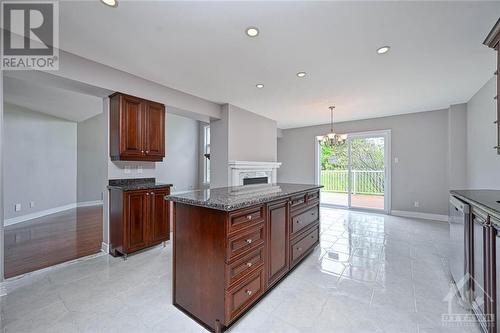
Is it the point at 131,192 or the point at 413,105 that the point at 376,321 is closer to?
the point at 131,192

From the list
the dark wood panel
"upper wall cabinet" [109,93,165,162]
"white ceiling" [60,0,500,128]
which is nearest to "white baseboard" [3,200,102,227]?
"upper wall cabinet" [109,93,165,162]

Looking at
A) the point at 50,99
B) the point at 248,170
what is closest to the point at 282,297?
the point at 248,170

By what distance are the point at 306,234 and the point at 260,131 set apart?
3324mm

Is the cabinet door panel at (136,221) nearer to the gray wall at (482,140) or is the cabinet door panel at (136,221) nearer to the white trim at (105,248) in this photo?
the white trim at (105,248)

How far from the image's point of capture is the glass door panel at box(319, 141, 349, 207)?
6270mm

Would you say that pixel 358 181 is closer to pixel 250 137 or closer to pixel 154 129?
pixel 250 137

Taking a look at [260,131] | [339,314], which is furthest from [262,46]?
[260,131]

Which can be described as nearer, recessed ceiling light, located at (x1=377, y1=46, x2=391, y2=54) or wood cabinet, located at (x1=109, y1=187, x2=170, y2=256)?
recessed ceiling light, located at (x1=377, y1=46, x2=391, y2=54)

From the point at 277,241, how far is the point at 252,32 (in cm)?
207

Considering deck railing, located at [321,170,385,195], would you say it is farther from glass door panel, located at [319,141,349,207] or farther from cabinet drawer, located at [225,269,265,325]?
cabinet drawer, located at [225,269,265,325]

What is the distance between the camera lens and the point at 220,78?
3.26 meters

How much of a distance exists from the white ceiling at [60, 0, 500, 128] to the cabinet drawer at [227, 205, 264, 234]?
1683mm

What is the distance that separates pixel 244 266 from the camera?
1714 mm

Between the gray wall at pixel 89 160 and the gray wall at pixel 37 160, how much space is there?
173 mm
